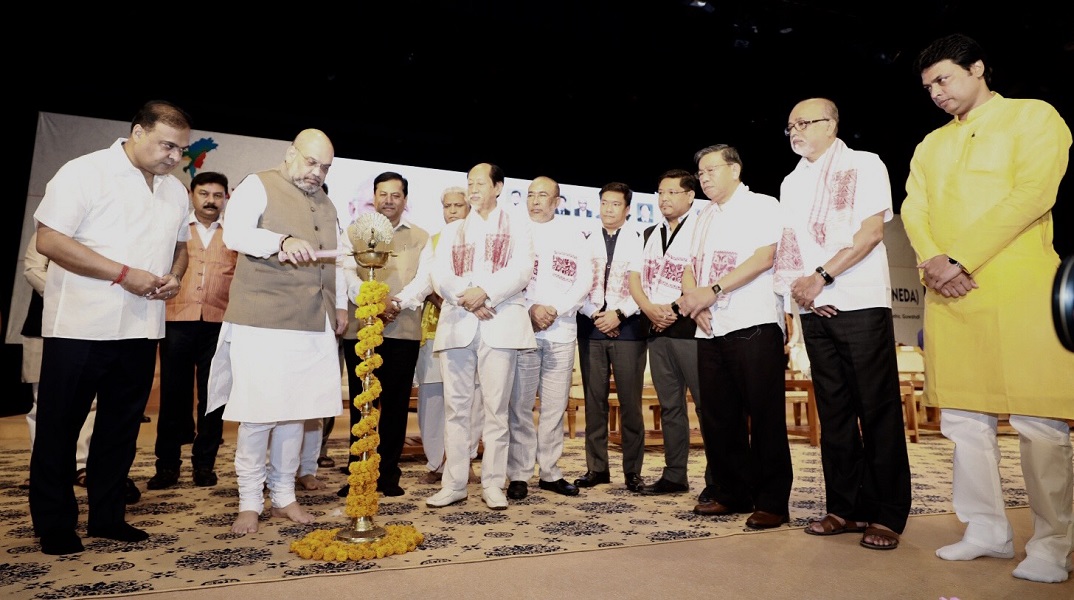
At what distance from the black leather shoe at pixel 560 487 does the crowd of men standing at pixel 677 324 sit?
2 cm

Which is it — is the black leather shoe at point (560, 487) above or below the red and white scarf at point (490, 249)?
below

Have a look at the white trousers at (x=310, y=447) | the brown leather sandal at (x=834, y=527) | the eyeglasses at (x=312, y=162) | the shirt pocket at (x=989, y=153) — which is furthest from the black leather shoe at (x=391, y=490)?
the shirt pocket at (x=989, y=153)

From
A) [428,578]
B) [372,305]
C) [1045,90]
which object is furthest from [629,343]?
[1045,90]

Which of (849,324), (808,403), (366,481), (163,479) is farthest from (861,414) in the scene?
(808,403)

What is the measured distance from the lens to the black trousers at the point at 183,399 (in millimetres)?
4109

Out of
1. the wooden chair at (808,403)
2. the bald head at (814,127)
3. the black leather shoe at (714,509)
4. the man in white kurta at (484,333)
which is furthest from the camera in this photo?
the wooden chair at (808,403)

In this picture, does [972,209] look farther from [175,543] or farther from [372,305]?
[175,543]

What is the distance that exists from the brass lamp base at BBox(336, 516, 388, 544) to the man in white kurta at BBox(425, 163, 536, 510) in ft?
2.40

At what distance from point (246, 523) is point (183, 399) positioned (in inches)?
60.7

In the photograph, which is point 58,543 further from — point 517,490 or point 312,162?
point 517,490

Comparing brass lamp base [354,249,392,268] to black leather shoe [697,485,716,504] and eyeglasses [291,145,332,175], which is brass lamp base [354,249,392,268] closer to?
eyeglasses [291,145,332,175]

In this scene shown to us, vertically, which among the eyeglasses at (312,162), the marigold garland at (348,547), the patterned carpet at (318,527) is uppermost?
the eyeglasses at (312,162)

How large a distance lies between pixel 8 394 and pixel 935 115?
414 inches

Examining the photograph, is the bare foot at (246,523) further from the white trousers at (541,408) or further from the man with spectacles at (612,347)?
the man with spectacles at (612,347)
